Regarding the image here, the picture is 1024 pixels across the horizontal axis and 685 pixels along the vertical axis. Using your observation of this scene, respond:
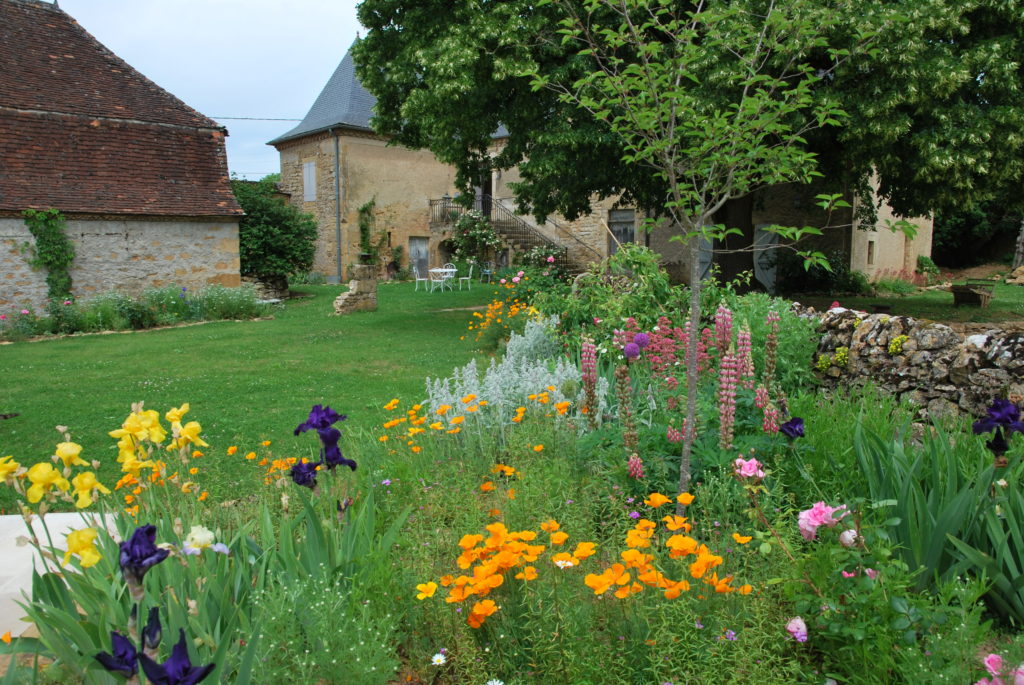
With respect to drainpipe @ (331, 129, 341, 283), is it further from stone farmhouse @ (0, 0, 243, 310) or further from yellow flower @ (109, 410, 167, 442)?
yellow flower @ (109, 410, 167, 442)

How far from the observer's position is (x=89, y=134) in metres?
16.3

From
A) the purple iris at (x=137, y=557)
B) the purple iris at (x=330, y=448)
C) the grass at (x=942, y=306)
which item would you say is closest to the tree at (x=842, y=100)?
the grass at (x=942, y=306)

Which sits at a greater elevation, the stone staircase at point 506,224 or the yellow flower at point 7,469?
the stone staircase at point 506,224

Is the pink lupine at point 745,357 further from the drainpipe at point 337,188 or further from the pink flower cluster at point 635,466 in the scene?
the drainpipe at point 337,188

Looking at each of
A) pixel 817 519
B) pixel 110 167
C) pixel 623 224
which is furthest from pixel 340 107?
pixel 817 519

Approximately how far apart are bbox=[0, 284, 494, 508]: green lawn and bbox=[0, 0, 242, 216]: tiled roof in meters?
4.00

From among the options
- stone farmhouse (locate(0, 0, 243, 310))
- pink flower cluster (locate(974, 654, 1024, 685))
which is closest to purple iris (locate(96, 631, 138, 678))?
pink flower cluster (locate(974, 654, 1024, 685))

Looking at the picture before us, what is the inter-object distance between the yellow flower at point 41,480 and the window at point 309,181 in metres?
25.4

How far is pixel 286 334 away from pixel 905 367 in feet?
34.1

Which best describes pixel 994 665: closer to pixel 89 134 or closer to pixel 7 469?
pixel 7 469

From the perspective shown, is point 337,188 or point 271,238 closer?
point 271,238

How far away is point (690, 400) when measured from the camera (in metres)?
3.06

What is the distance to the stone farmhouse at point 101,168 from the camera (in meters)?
15.2

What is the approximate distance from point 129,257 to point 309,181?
35.5ft
